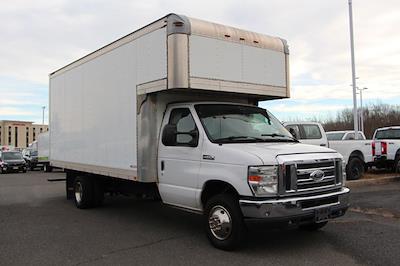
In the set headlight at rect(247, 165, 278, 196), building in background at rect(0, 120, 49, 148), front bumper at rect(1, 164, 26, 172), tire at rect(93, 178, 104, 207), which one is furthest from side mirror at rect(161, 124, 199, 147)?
building in background at rect(0, 120, 49, 148)

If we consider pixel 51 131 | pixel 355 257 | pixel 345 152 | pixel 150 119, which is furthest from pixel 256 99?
pixel 345 152

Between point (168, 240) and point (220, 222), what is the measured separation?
127 centimetres

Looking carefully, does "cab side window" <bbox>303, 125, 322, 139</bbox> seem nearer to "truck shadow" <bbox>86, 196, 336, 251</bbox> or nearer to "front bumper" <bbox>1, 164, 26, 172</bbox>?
"truck shadow" <bbox>86, 196, 336, 251</bbox>

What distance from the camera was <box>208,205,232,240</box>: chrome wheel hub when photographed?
6.52 metres

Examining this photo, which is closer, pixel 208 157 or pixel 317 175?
pixel 317 175

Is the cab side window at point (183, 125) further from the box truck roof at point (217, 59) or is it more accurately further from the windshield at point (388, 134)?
the windshield at point (388, 134)

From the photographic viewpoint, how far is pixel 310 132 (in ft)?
49.9

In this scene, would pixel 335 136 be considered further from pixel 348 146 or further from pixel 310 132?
pixel 310 132

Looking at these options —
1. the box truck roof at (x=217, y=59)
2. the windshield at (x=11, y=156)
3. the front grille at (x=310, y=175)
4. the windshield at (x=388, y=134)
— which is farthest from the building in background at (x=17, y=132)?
the front grille at (x=310, y=175)

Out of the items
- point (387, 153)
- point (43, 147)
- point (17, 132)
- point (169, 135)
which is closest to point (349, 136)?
point (387, 153)

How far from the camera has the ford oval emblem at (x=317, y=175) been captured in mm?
6445

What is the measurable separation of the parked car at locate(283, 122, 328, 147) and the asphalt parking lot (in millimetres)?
4269

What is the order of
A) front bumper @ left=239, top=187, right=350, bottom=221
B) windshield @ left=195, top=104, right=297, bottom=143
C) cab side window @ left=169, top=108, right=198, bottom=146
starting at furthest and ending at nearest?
cab side window @ left=169, top=108, right=198, bottom=146 < windshield @ left=195, top=104, right=297, bottom=143 < front bumper @ left=239, top=187, right=350, bottom=221

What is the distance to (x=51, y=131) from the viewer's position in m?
13.0
